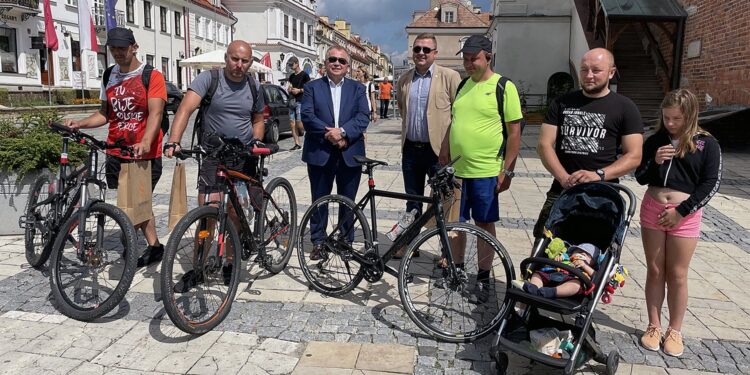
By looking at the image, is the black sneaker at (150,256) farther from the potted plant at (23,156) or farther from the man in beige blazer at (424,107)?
the man in beige blazer at (424,107)

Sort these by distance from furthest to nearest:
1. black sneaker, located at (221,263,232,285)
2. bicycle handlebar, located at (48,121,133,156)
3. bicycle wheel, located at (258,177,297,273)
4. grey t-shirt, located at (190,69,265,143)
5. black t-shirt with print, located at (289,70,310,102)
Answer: black t-shirt with print, located at (289,70,310,102)
bicycle wheel, located at (258,177,297,273)
grey t-shirt, located at (190,69,265,143)
bicycle handlebar, located at (48,121,133,156)
black sneaker, located at (221,263,232,285)

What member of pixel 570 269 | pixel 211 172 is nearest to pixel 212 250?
pixel 211 172

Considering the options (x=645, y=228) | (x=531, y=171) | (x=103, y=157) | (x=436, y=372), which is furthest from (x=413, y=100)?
(x=531, y=171)

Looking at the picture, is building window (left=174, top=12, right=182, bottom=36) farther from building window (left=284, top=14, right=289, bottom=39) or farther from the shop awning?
the shop awning

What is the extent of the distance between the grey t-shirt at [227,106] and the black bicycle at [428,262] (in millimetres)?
928

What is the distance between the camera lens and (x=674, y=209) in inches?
134

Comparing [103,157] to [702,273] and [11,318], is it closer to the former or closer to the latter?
[11,318]

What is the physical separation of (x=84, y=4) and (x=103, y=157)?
22513mm

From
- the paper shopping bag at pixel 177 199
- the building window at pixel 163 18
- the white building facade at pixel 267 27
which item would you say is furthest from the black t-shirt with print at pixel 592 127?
the white building facade at pixel 267 27

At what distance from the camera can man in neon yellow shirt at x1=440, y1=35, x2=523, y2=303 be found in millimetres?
4207

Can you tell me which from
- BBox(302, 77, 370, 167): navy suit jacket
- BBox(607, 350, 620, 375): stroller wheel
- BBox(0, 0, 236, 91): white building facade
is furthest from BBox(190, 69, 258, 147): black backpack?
BBox(0, 0, 236, 91): white building facade

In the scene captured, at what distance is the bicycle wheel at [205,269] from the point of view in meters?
3.74

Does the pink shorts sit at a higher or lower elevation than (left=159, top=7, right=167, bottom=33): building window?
lower

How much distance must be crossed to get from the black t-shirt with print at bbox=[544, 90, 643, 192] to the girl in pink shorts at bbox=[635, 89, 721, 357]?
0.60ft
